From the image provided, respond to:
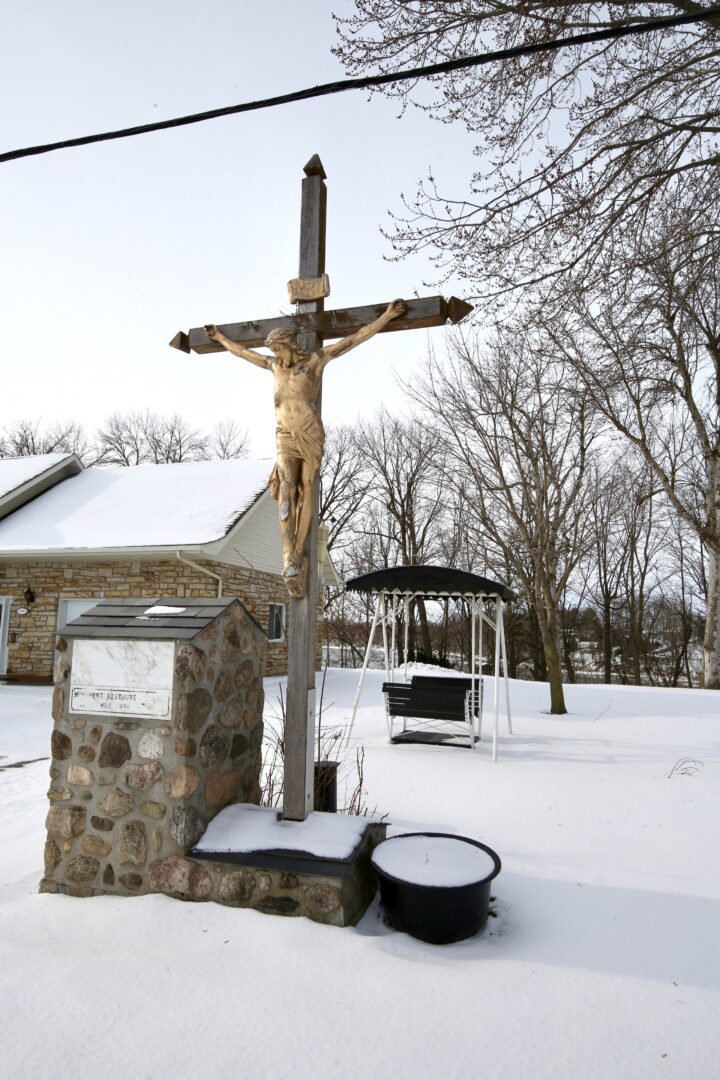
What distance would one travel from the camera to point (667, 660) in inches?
1099

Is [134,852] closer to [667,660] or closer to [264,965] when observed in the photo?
[264,965]

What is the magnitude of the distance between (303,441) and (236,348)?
80 centimetres

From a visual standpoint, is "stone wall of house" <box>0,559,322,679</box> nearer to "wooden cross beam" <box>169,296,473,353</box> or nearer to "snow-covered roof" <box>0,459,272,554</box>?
"snow-covered roof" <box>0,459,272,554</box>

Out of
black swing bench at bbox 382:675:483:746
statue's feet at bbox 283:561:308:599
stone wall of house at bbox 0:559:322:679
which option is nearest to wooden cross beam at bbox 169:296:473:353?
statue's feet at bbox 283:561:308:599

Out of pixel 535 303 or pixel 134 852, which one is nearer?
pixel 134 852

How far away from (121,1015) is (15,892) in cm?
136

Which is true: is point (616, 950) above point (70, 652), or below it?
below

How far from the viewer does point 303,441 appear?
3.49 metres

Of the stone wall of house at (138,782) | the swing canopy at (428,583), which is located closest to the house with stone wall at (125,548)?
the swing canopy at (428,583)

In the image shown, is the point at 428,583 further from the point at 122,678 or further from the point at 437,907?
the point at 437,907

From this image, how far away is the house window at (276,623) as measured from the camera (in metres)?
14.6

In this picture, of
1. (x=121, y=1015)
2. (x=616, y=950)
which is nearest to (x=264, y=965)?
(x=121, y=1015)

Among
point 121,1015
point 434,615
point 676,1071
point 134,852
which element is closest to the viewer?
point 676,1071

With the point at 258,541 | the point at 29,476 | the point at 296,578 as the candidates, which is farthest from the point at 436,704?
the point at 29,476
